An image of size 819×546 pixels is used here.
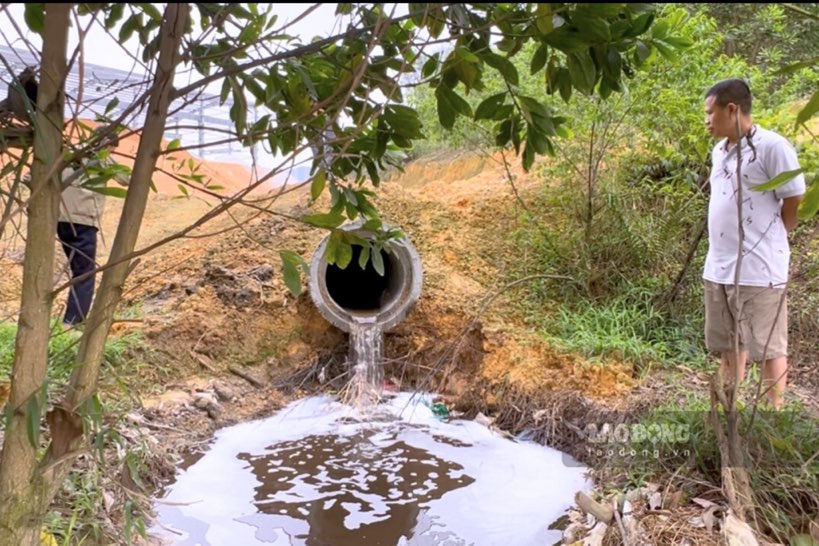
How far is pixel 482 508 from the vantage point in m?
3.00

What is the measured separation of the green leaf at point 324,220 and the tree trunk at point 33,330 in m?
0.44

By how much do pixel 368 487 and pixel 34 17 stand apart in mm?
2616

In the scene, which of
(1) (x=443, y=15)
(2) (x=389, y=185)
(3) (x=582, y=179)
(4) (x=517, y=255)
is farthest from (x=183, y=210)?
(1) (x=443, y=15)

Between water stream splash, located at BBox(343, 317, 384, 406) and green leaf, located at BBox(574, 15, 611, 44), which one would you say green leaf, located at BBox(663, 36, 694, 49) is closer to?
green leaf, located at BBox(574, 15, 611, 44)

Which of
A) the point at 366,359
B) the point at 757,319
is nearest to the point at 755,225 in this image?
the point at 757,319

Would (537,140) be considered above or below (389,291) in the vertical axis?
above

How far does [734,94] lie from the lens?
8.50 ft

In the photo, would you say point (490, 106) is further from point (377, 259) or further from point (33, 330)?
point (33, 330)

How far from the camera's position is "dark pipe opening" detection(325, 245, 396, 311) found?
18.1 ft

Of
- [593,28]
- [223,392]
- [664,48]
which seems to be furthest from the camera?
[223,392]

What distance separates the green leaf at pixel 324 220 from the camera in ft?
4.05

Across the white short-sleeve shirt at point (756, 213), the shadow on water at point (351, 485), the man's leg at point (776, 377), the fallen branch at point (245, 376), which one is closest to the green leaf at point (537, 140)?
the white short-sleeve shirt at point (756, 213)

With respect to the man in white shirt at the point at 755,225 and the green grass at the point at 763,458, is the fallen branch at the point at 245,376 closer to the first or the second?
the green grass at the point at 763,458

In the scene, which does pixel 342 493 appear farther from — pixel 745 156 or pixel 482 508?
pixel 745 156
